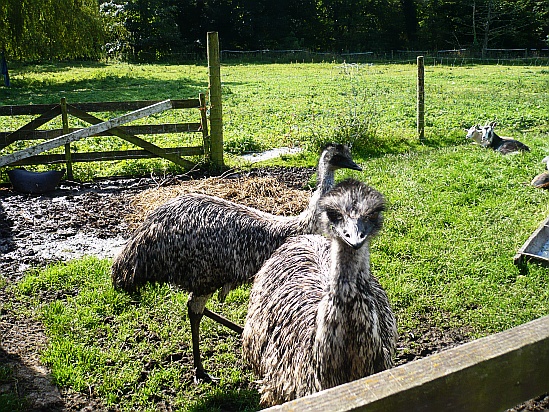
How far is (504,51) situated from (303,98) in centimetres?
2815

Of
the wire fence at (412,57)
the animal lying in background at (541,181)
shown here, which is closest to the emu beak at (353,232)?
the animal lying in background at (541,181)

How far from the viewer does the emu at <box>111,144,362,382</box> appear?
439 cm

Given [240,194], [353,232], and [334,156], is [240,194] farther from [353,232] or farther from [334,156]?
[353,232]

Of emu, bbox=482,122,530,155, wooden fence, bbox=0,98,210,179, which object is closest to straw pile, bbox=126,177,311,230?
wooden fence, bbox=0,98,210,179

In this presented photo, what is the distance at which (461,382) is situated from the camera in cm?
156

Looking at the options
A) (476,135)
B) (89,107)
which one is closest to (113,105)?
(89,107)

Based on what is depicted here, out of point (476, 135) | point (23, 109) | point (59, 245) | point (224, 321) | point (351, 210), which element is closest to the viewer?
point (351, 210)

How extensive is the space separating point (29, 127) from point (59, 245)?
11.0 ft

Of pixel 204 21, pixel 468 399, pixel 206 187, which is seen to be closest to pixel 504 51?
pixel 204 21

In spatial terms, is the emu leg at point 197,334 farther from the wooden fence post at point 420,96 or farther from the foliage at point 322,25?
the foliage at point 322,25

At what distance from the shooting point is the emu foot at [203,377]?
4.35 metres

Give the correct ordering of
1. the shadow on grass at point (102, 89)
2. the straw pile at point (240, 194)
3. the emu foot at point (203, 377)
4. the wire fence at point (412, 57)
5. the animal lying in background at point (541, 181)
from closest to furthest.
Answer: the emu foot at point (203, 377)
the straw pile at point (240, 194)
the animal lying in background at point (541, 181)
the shadow on grass at point (102, 89)
the wire fence at point (412, 57)

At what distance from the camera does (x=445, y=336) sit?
480cm

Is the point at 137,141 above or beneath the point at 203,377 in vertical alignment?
above
